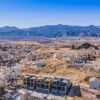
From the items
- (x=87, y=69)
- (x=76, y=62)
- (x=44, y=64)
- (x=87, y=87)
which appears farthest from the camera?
(x=76, y=62)

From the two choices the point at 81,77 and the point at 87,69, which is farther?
the point at 87,69

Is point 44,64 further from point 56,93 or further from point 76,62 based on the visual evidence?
point 56,93

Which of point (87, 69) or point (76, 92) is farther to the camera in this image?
point (87, 69)

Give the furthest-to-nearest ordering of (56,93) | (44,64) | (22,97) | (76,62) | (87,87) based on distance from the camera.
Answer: (76,62)
(44,64)
(87,87)
(56,93)
(22,97)

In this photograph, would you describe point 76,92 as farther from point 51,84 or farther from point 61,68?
point 61,68

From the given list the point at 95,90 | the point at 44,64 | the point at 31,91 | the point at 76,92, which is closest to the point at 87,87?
the point at 95,90

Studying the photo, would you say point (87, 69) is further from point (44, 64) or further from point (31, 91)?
point (31, 91)

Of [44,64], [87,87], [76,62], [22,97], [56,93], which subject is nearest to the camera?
[22,97]

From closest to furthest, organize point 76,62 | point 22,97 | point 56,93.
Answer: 1. point 22,97
2. point 56,93
3. point 76,62

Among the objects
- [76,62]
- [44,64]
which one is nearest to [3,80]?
[44,64]
